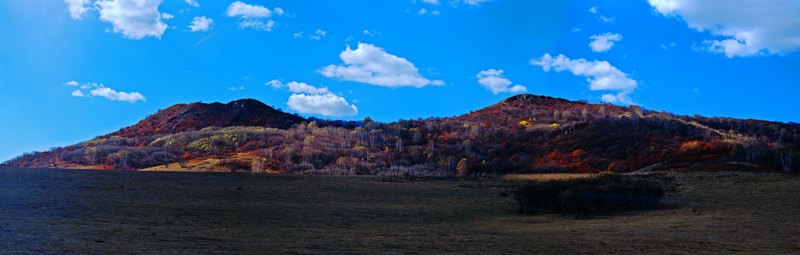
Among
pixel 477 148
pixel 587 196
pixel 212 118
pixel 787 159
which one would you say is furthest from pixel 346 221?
pixel 212 118

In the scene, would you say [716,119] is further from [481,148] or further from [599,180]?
[599,180]

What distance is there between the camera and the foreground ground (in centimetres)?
970

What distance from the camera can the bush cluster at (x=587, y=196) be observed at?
1845 cm

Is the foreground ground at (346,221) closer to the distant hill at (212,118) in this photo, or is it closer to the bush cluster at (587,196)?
the bush cluster at (587,196)

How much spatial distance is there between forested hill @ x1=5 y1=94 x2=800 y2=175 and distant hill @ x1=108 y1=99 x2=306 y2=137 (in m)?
18.7

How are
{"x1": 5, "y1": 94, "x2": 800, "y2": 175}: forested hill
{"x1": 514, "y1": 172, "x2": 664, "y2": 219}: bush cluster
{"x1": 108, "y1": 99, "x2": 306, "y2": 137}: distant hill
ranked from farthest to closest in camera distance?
{"x1": 108, "y1": 99, "x2": 306, "y2": 137}: distant hill → {"x1": 5, "y1": 94, "x2": 800, "y2": 175}: forested hill → {"x1": 514, "y1": 172, "x2": 664, "y2": 219}: bush cluster

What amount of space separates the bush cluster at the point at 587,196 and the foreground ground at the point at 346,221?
2.62 ft

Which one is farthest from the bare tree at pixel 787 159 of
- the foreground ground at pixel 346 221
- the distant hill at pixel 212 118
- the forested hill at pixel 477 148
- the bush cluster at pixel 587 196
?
the distant hill at pixel 212 118

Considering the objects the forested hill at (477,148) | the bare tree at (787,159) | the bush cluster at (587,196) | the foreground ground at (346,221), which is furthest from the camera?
the forested hill at (477,148)

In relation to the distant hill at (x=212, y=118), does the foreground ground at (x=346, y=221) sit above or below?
below

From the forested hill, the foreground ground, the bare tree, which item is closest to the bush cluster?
the foreground ground

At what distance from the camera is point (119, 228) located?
442 inches

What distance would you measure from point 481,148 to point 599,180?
126ft

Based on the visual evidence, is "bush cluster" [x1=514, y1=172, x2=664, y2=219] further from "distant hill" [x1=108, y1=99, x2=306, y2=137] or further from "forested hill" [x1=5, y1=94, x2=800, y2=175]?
"distant hill" [x1=108, y1=99, x2=306, y2=137]
